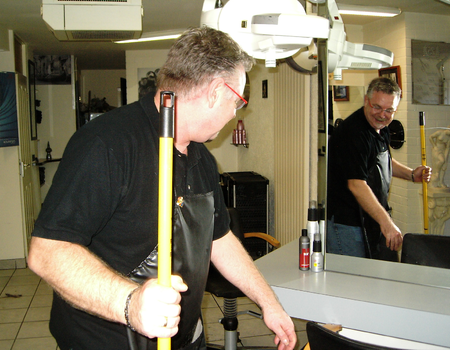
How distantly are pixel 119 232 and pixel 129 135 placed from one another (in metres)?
0.27

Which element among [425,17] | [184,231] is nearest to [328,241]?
[184,231]

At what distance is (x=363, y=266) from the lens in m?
1.94

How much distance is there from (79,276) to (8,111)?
4421mm

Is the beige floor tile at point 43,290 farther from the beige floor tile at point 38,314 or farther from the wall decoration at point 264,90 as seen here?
the wall decoration at point 264,90

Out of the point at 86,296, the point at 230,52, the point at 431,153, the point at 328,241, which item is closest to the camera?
the point at 86,296

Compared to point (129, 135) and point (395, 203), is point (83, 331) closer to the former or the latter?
point (129, 135)

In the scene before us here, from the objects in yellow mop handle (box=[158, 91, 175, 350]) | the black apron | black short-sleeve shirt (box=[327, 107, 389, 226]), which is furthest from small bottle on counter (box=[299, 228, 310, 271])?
yellow mop handle (box=[158, 91, 175, 350])

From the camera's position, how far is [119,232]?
1.13 metres

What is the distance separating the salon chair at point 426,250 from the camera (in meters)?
1.85

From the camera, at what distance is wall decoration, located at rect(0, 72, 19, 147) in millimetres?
4605

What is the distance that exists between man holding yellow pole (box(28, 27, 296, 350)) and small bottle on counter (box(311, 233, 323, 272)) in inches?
22.9

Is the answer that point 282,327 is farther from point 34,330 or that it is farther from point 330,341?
point 34,330

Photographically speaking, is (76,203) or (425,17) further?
(425,17)

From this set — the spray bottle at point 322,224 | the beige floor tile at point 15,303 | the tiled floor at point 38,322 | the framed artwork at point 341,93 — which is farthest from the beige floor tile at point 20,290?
the framed artwork at point 341,93
